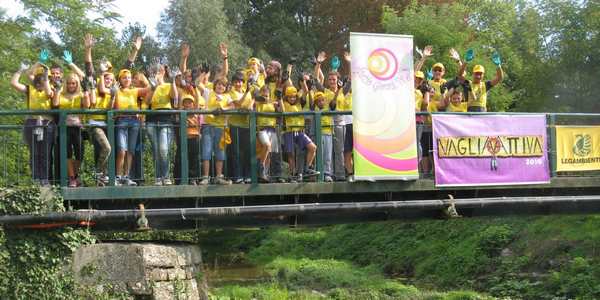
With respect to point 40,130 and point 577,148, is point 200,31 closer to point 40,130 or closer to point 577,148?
point 577,148

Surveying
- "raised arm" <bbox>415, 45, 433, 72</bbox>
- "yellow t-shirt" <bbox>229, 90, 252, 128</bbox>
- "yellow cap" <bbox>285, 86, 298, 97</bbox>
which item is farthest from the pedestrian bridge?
"raised arm" <bbox>415, 45, 433, 72</bbox>

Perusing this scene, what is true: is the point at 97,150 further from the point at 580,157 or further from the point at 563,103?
the point at 563,103

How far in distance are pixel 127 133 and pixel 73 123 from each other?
27.9 inches

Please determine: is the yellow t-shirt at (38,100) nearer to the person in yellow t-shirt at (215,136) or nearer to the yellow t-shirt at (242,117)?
the person in yellow t-shirt at (215,136)

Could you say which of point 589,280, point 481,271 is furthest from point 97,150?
point 481,271

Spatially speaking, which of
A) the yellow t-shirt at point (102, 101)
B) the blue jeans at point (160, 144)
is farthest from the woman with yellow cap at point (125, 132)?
the blue jeans at point (160, 144)

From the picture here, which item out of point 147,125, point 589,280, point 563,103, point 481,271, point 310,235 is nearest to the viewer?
point 147,125

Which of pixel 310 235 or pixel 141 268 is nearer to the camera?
pixel 141 268

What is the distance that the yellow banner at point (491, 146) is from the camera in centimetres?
1355

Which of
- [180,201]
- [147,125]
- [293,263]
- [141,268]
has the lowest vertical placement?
[293,263]

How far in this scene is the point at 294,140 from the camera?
42.4 ft

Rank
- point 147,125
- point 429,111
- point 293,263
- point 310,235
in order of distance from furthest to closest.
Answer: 1. point 310,235
2. point 293,263
3. point 429,111
4. point 147,125

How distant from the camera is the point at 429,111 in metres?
13.8

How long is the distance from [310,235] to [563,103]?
37.0ft
